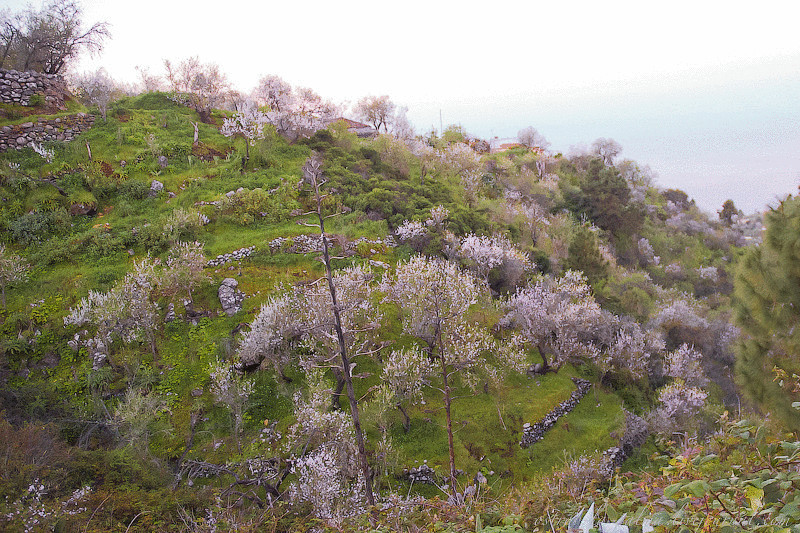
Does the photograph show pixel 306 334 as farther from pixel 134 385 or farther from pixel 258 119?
pixel 258 119

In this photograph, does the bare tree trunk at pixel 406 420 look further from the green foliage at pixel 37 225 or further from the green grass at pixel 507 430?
the green foliage at pixel 37 225

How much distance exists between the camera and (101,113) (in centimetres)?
2569

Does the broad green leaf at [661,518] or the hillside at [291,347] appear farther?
the hillside at [291,347]

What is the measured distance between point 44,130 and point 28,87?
12.1 ft

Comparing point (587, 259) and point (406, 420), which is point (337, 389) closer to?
point (406, 420)

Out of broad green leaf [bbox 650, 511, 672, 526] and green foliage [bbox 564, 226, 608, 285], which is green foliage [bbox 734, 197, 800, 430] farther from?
green foliage [bbox 564, 226, 608, 285]

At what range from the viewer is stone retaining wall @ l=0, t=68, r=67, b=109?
2338cm

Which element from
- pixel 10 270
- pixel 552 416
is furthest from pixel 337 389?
pixel 10 270

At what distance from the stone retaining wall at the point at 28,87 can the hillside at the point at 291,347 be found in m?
0.88

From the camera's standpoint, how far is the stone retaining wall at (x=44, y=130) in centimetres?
2159

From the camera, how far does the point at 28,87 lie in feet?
79.5

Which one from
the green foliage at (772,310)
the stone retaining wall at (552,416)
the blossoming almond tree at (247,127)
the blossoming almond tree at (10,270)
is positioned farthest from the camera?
the blossoming almond tree at (247,127)

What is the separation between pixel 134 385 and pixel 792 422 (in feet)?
54.8

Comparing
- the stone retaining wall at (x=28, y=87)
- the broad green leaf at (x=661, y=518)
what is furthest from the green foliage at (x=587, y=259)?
the stone retaining wall at (x=28, y=87)
